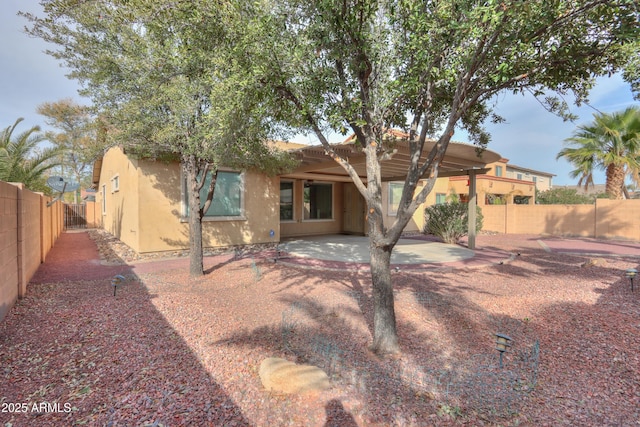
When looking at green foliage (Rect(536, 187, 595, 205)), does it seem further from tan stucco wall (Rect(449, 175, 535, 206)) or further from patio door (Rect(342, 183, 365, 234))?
patio door (Rect(342, 183, 365, 234))

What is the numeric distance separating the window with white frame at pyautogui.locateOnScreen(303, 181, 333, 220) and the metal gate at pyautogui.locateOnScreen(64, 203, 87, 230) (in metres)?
18.6

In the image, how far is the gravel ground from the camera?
261cm

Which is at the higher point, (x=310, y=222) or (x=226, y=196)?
(x=226, y=196)

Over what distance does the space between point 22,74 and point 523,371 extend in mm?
23687

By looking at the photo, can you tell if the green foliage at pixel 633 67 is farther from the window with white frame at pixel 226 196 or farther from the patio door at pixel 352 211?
the patio door at pixel 352 211

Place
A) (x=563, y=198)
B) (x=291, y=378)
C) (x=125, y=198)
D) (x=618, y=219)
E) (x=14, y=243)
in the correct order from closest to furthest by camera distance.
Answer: (x=291, y=378) < (x=14, y=243) < (x=125, y=198) < (x=618, y=219) < (x=563, y=198)

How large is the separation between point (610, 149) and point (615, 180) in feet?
4.97

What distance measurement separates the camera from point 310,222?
15445 mm

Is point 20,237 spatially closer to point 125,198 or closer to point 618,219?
point 125,198

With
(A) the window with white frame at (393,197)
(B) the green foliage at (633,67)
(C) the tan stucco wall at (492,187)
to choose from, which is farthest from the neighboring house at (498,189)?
(B) the green foliage at (633,67)

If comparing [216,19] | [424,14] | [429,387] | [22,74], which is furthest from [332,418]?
[22,74]

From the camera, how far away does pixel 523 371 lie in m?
3.30

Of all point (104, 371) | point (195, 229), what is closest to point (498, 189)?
point (195, 229)

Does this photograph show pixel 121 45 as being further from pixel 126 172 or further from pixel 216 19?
pixel 126 172
